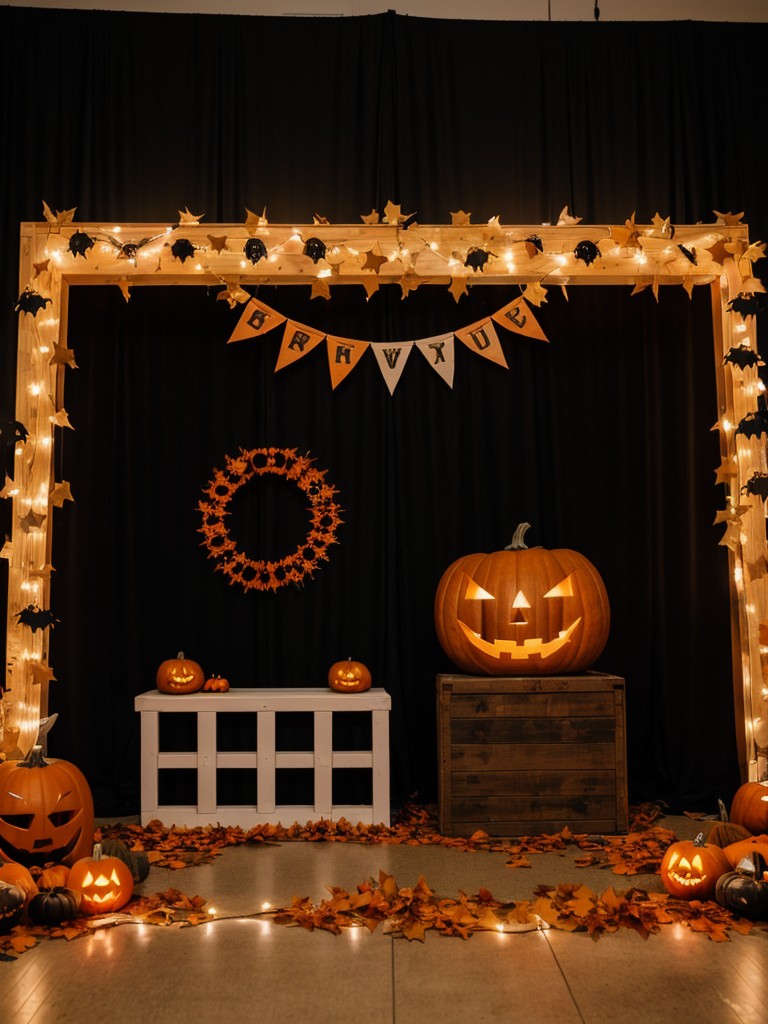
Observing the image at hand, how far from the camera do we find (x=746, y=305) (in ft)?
13.0

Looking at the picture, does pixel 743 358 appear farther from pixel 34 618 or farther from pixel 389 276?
pixel 34 618

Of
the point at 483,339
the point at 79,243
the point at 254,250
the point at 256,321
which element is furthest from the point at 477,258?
the point at 79,243

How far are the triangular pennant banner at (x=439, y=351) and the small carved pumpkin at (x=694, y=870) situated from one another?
234cm

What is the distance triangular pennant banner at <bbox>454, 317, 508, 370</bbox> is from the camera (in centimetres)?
446

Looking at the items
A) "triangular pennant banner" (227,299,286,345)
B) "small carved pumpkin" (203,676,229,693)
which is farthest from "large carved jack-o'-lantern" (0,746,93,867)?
"triangular pennant banner" (227,299,286,345)

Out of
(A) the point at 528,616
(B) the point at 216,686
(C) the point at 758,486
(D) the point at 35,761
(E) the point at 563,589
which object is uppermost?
(C) the point at 758,486

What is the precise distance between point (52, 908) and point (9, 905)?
0.39 feet

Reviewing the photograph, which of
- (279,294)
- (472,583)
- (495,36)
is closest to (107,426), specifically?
(279,294)

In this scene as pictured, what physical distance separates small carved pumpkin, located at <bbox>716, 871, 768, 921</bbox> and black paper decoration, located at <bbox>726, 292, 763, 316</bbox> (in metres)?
2.23

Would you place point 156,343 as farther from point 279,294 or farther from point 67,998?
point 67,998

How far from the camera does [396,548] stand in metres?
4.56

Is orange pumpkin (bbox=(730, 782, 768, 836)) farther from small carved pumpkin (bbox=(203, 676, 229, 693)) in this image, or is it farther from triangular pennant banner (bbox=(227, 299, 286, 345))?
triangular pennant banner (bbox=(227, 299, 286, 345))

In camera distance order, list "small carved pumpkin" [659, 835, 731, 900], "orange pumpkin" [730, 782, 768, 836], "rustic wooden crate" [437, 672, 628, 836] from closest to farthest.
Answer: "small carved pumpkin" [659, 835, 731, 900]
"orange pumpkin" [730, 782, 768, 836]
"rustic wooden crate" [437, 672, 628, 836]

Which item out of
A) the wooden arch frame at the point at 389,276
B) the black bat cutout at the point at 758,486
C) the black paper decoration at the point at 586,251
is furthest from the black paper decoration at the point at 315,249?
the black bat cutout at the point at 758,486
